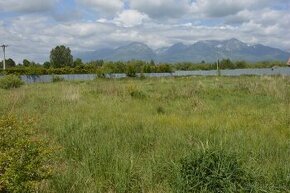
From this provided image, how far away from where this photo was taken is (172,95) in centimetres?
1889

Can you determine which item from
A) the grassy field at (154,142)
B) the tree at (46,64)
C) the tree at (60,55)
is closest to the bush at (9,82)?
the grassy field at (154,142)

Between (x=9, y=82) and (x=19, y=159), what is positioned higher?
(x=9, y=82)

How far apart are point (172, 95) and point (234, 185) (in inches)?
541

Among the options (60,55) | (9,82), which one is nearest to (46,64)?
(60,55)

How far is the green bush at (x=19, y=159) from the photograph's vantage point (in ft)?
15.1

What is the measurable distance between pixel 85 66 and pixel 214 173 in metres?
78.0

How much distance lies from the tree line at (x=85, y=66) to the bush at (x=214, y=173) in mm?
54596

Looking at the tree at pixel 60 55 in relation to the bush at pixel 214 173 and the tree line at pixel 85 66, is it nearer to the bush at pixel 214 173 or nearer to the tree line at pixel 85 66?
the tree line at pixel 85 66

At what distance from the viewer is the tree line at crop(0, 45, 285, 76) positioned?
70981mm

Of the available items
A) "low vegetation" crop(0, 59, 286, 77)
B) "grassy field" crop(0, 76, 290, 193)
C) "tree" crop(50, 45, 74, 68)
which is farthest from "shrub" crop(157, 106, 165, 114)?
"tree" crop(50, 45, 74, 68)

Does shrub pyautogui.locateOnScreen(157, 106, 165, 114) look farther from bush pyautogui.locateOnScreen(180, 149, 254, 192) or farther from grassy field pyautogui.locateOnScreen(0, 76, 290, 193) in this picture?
bush pyautogui.locateOnScreen(180, 149, 254, 192)

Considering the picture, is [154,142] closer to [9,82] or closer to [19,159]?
[19,159]

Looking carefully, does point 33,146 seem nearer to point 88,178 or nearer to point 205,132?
point 88,178

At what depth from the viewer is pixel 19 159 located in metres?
4.86
